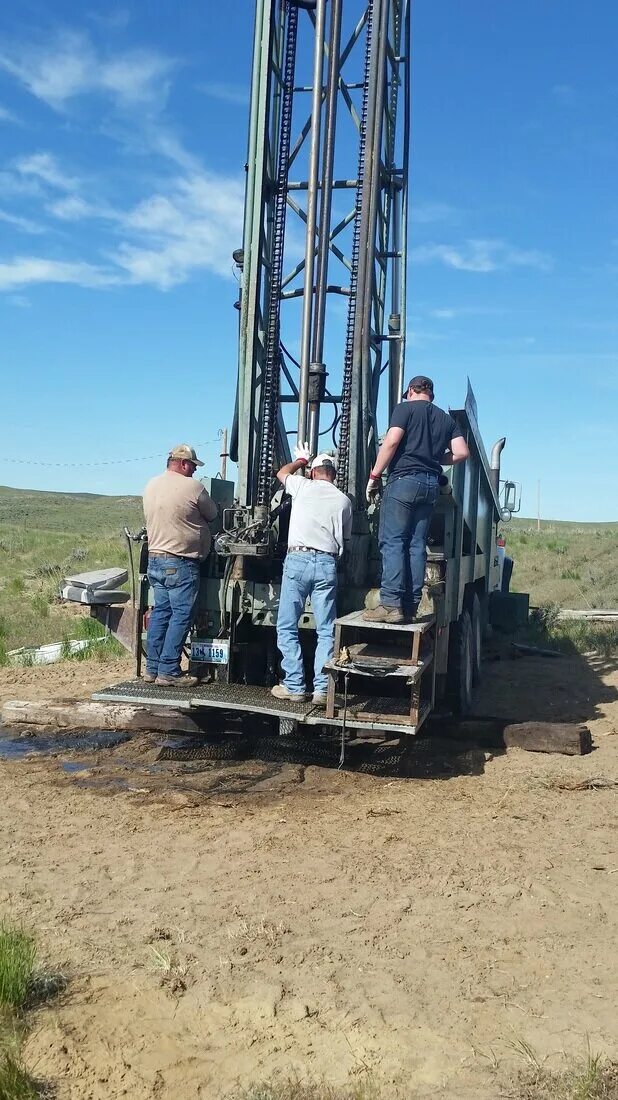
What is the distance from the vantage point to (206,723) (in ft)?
26.7

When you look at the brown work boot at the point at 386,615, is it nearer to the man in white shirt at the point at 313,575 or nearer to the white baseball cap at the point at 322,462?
the man in white shirt at the point at 313,575

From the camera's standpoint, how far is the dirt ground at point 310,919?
10.4ft

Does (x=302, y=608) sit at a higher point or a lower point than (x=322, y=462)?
lower

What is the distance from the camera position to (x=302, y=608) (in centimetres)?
707

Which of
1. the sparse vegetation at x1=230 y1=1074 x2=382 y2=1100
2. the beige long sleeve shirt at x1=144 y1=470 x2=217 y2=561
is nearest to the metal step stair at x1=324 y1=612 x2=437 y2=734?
the beige long sleeve shirt at x1=144 y1=470 x2=217 y2=561

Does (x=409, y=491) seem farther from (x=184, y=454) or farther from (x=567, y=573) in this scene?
(x=567, y=573)

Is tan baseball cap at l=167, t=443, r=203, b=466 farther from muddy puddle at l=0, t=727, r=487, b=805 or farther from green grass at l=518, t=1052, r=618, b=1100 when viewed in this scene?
green grass at l=518, t=1052, r=618, b=1100

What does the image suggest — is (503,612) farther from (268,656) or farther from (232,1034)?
(232,1034)

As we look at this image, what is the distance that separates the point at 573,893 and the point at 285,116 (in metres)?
6.53

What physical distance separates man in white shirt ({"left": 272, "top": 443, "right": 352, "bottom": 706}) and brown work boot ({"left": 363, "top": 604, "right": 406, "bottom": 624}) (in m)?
0.41

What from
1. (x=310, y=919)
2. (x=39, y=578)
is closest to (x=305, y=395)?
(x=310, y=919)

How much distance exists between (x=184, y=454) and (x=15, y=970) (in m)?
4.69

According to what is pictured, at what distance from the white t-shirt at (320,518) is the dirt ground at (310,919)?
64.7 inches

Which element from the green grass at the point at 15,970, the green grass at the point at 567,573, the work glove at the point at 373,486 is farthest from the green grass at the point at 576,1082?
the green grass at the point at 567,573
